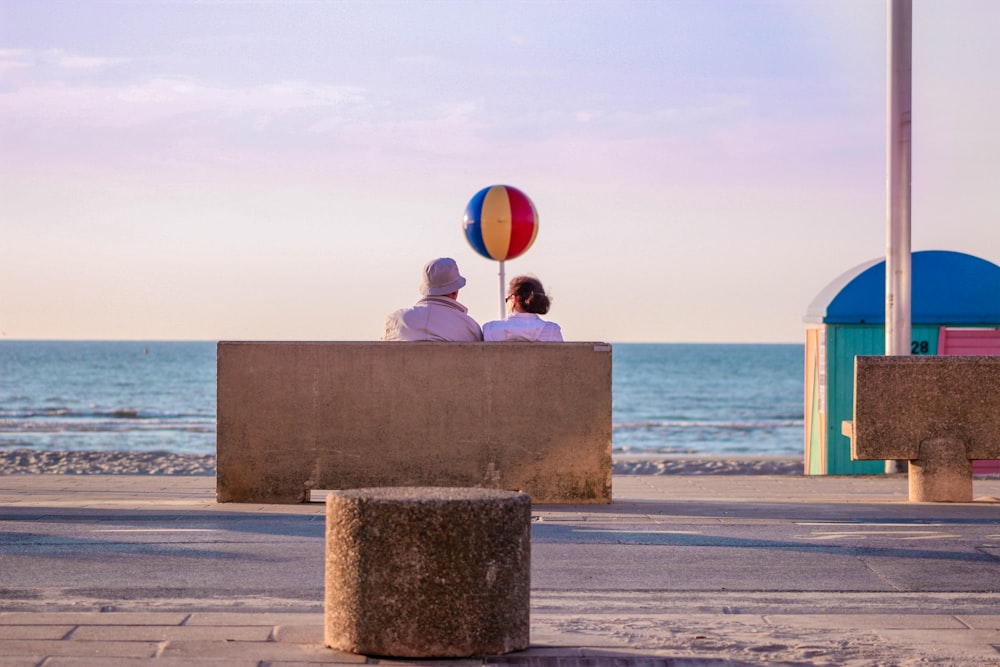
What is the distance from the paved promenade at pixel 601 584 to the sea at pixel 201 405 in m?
30.1

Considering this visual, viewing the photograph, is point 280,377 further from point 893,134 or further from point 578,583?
point 893,134

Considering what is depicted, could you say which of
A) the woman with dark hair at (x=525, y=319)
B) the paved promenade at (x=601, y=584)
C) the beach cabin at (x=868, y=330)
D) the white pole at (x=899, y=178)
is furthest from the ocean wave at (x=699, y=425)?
the paved promenade at (x=601, y=584)

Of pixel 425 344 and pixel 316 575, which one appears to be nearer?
pixel 316 575

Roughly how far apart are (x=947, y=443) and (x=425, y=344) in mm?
4049

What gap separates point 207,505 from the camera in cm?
1002

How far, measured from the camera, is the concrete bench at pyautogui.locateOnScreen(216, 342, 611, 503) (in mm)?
9992

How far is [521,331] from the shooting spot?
10.2 metres

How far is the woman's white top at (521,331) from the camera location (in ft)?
33.4

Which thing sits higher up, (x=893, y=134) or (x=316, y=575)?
(x=893, y=134)

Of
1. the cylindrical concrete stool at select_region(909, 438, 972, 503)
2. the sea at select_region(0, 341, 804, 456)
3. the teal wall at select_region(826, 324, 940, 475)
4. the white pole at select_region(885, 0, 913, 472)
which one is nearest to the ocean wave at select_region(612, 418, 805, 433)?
the sea at select_region(0, 341, 804, 456)

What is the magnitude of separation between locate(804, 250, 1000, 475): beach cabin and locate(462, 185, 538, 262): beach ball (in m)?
4.57

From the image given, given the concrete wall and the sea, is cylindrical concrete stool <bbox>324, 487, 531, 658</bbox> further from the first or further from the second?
the sea

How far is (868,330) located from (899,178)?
86.5 inches

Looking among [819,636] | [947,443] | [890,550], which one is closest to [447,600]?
[819,636]
